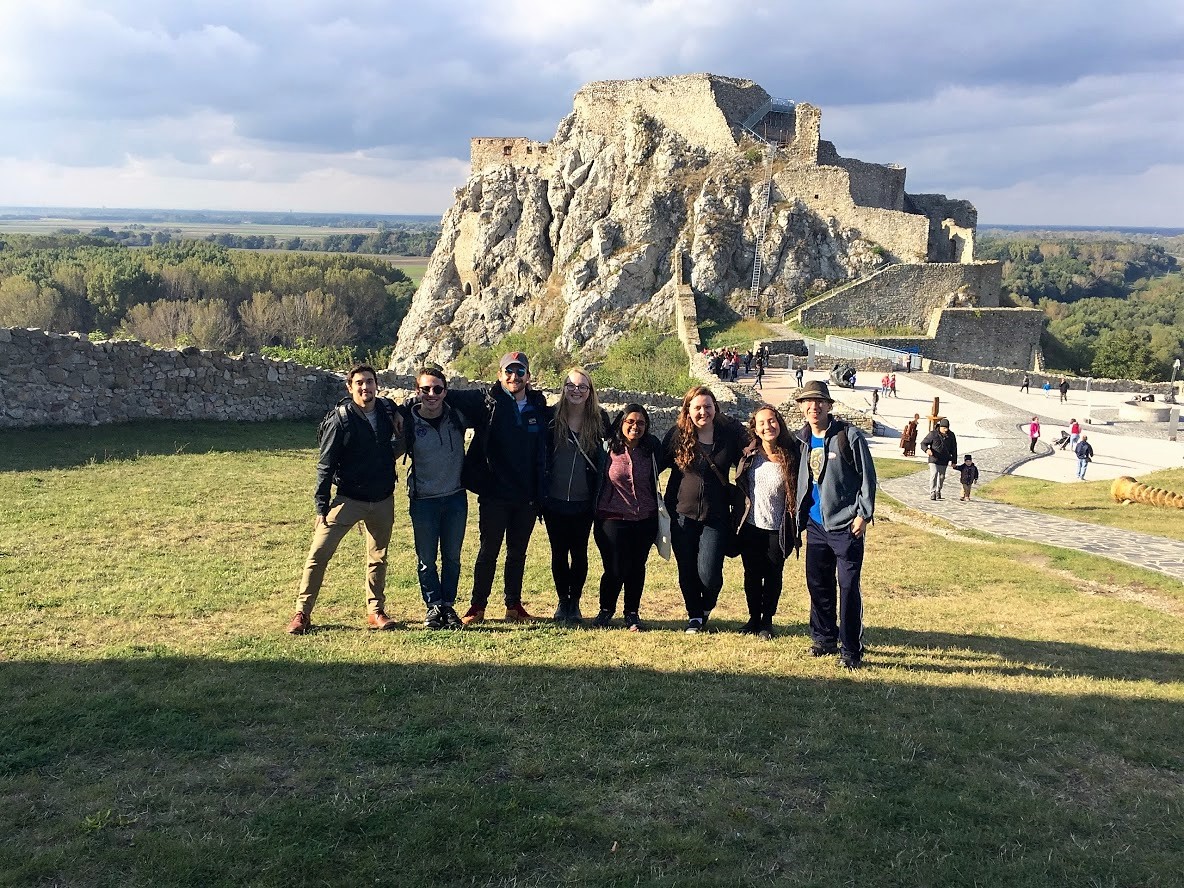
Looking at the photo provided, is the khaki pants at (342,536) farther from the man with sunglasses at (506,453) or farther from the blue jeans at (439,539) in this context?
the man with sunglasses at (506,453)

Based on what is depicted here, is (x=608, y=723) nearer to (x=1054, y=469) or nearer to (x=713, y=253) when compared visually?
(x=1054, y=469)

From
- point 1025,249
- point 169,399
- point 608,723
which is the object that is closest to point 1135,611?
point 608,723

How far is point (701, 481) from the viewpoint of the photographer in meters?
6.04

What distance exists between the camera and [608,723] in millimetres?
4512

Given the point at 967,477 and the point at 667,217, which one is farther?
the point at 667,217

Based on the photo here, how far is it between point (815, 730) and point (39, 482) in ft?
31.9

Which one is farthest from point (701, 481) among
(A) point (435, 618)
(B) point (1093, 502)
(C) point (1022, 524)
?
(B) point (1093, 502)

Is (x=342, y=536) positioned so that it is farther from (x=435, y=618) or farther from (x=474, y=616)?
(x=474, y=616)

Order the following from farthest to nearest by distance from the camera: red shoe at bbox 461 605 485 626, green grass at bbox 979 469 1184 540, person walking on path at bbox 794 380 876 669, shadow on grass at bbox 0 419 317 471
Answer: green grass at bbox 979 469 1184 540 < shadow on grass at bbox 0 419 317 471 < red shoe at bbox 461 605 485 626 < person walking on path at bbox 794 380 876 669

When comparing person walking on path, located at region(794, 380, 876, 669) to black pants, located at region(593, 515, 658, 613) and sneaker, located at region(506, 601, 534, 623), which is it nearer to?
→ black pants, located at region(593, 515, 658, 613)

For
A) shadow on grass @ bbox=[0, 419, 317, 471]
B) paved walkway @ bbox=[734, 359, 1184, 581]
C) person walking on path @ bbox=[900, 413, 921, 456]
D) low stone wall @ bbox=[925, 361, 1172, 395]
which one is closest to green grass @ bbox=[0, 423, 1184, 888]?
shadow on grass @ bbox=[0, 419, 317, 471]

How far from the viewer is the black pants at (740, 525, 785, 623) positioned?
6.07 m

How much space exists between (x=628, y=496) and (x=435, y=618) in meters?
1.66

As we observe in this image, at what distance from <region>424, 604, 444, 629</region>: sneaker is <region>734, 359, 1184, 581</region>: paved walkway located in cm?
870
